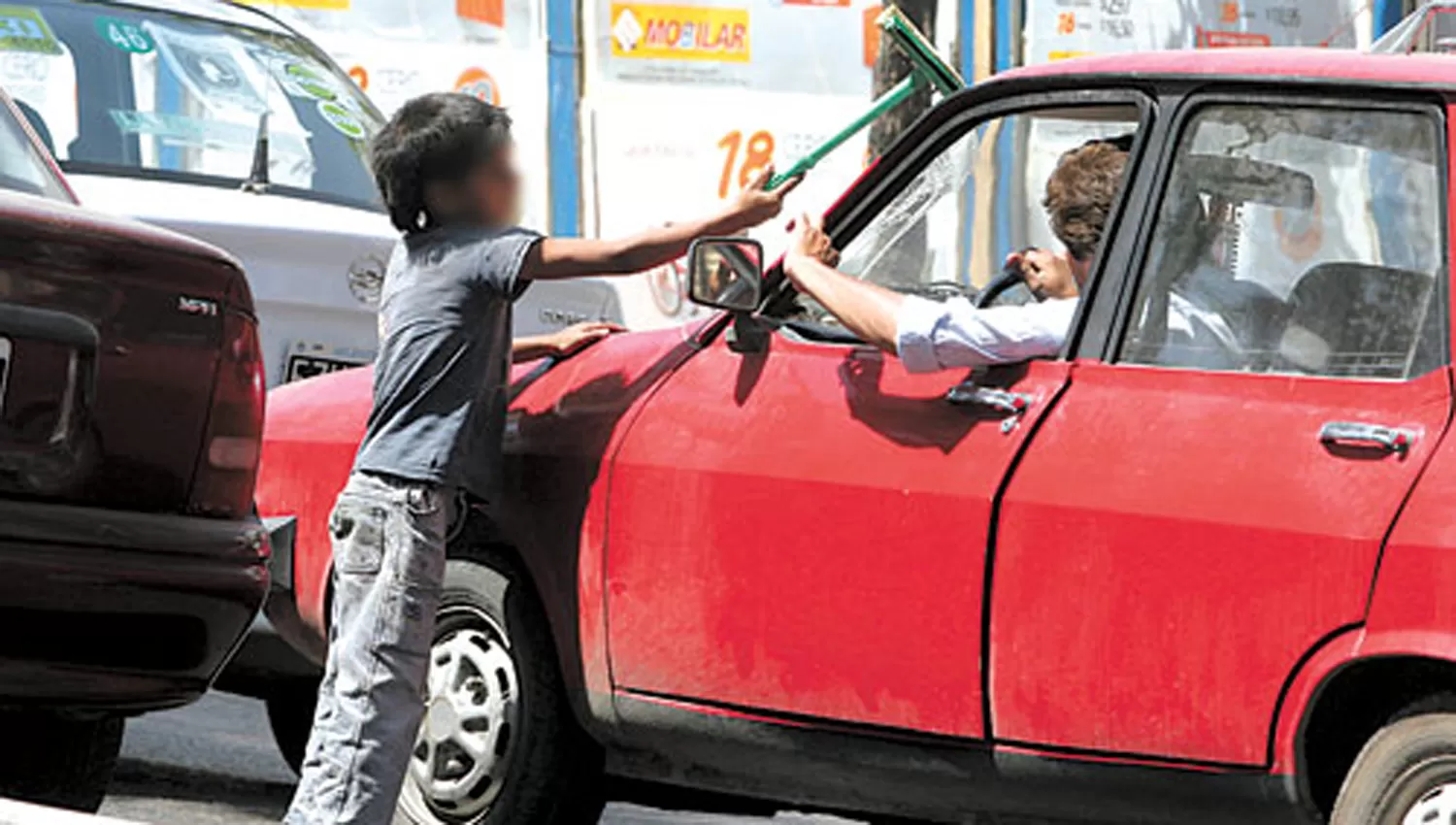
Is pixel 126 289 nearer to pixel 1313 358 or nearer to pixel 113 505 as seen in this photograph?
pixel 113 505

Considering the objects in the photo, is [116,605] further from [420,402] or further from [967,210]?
[967,210]

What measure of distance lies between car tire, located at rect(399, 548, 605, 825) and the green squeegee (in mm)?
1013

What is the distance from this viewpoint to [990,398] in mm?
5656

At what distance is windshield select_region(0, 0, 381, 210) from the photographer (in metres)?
9.66

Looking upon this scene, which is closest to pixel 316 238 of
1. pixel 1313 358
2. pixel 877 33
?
pixel 1313 358

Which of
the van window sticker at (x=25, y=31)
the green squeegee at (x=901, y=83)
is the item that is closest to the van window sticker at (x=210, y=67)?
the van window sticker at (x=25, y=31)

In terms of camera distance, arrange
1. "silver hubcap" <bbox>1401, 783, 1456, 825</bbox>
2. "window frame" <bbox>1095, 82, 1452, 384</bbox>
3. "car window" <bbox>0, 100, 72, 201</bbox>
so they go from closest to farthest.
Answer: "silver hubcap" <bbox>1401, 783, 1456, 825</bbox> → "window frame" <bbox>1095, 82, 1452, 384</bbox> → "car window" <bbox>0, 100, 72, 201</bbox>

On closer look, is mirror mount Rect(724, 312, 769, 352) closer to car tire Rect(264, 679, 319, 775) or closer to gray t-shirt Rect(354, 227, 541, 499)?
gray t-shirt Rect(354, 227, 541, 499)

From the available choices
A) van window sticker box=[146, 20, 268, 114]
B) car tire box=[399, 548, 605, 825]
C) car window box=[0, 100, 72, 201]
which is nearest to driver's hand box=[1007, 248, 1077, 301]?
car tire box=[399, 548, 605, 825]

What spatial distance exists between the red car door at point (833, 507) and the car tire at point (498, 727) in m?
0.26

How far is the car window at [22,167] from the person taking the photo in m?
6.91

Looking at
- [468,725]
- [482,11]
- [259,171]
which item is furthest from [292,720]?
[482,11]

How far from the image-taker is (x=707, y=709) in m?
6.01

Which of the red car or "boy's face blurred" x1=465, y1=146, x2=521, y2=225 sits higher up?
"boy's face blurred" x1=465, y1=146, x2=521, y2=225
